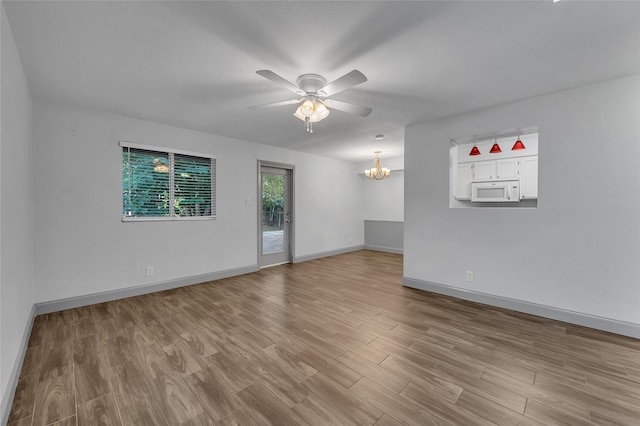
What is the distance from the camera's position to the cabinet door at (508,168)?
15.2ft

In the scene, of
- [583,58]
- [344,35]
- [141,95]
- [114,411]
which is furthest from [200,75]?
[583,58]

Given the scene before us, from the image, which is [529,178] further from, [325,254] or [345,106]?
[325,254]

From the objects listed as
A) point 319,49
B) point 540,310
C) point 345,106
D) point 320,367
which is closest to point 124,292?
point 320,367

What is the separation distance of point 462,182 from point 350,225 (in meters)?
3.12

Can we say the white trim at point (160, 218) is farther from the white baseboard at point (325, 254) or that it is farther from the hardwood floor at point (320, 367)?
the white baseboard at point (325, 254)

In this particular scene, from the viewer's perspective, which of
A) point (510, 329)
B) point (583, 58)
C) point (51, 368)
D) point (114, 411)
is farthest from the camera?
point (510, 329)

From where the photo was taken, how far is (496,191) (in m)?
4.62

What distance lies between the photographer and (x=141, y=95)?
291 cm

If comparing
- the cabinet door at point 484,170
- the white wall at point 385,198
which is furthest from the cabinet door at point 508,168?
the white wall at point 385,198

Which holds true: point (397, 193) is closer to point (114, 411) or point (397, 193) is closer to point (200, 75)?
point (200, 75)

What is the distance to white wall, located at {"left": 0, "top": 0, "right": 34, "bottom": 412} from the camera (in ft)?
5.28

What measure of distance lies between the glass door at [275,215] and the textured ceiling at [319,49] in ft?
7.82

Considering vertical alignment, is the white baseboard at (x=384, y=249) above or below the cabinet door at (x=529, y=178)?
below

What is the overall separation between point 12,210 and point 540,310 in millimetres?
5120
